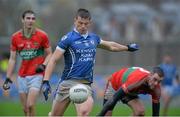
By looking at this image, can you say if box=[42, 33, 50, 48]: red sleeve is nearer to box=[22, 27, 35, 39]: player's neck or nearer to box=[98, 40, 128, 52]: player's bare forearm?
box=[22, 27, 35, 39]: player's neck

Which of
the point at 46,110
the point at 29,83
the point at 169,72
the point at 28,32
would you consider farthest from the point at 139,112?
the point at 169,72

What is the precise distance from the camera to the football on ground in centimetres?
1438

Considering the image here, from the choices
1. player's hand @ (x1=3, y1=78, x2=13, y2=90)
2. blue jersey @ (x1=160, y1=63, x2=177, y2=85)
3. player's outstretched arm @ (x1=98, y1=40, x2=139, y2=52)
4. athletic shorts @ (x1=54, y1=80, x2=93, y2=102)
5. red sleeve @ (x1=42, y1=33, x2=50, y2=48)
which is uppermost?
player's outstretched arm @ (x1=98, y1=40, x2=139, y2=52)

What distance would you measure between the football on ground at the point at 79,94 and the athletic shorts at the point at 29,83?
115 inches

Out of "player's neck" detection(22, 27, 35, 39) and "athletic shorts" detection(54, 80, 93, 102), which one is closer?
"athletic shorts" detection(54, 80, 93, 102)

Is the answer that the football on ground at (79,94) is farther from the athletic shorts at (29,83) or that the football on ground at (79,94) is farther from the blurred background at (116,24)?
the blurred background at (116,24)

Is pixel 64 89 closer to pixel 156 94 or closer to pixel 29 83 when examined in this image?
pixel 156 94

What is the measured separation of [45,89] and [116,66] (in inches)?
757

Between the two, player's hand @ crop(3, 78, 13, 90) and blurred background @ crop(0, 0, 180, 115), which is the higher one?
player's hand @ crop(3, 78, 13, 90)

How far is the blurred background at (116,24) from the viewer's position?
3434cm

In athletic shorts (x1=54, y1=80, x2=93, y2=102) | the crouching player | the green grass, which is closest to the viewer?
the crouching player

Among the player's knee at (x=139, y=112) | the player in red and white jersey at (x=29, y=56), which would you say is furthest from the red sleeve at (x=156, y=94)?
the player in red and white jersey at (x=29, y=56)

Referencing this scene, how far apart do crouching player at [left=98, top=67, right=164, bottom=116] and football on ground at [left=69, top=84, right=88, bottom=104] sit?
0.40m

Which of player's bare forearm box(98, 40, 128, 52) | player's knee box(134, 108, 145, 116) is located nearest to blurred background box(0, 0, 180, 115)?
player's bare forearm box(98, 40, 128, 52)
